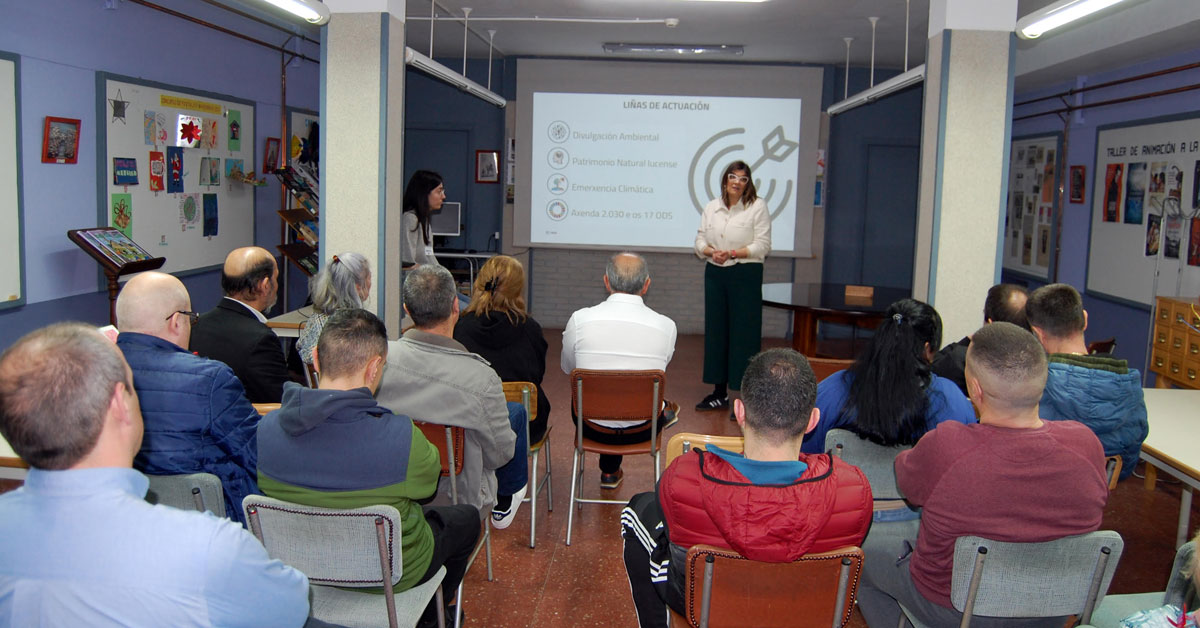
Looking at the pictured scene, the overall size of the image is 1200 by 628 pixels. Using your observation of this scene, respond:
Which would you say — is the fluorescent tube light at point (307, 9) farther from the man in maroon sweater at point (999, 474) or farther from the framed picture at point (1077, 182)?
the framed picture at point (1077, 182)

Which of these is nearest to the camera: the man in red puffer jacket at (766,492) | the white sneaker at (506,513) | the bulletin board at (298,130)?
the man in red puffer jacket at (766,492)

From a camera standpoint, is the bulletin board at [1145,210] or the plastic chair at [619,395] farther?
the bulletin board at [1145,210]

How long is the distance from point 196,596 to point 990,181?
447 cm

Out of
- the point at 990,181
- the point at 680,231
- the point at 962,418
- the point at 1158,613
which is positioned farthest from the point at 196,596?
the point at 680,231

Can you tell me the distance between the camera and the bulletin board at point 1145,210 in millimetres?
6426

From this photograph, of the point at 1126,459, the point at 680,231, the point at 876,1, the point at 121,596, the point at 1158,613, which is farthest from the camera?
the point at 680,231

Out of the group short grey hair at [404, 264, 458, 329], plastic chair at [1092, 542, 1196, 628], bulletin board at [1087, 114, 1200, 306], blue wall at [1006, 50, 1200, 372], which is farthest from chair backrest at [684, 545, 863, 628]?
blue wall at [1006, 50, 1200, 372]

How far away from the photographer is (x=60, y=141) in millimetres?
5082

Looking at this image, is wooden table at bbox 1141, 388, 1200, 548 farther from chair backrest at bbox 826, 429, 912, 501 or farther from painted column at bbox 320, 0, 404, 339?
painted column at bbox 320, 0, 404, 339

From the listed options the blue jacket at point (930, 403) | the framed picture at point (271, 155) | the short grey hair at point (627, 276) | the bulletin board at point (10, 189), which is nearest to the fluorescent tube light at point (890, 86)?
the short grey hair at point (627, 276)

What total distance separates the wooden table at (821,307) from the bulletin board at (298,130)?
467 cm

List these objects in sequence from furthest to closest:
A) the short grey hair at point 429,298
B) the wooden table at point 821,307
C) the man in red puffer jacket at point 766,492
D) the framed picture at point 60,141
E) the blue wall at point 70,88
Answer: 1. the wooden table at point 821,307
2. the framed picture at point 60,141
3. the blue wall at point 70,88
4. the short grey hair at point 429,298
5. the man in red puffer jacket at point 766,492

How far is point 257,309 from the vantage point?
3361 mm

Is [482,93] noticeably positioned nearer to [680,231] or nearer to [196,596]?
[680,231]
